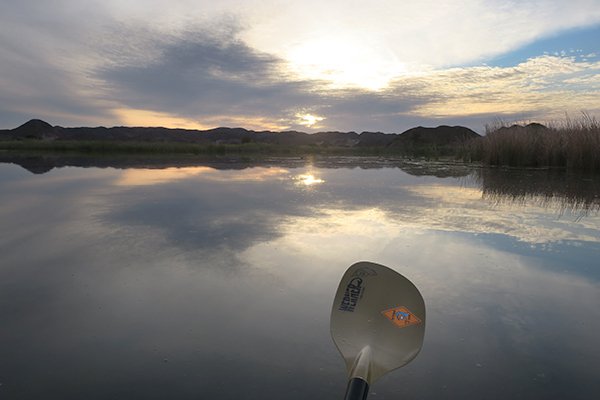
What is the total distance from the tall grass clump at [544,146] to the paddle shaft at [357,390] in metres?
9.20

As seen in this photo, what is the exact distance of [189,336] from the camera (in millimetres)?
1359

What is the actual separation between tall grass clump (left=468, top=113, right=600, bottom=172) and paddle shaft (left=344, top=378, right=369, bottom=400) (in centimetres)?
920

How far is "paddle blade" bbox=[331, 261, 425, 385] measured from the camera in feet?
3.96

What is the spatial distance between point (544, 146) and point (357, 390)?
10.4 metres

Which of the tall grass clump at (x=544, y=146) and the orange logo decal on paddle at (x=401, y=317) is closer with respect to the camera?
the orange logo decal on paddle at (x=401, y=317)

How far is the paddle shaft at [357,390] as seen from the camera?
967mm

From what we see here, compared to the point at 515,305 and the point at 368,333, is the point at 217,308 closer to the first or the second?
the point at 368,333

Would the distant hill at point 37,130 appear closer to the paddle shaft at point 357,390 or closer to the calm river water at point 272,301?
the calm river water at point 272,301

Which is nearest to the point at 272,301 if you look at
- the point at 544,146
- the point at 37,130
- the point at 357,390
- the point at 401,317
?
the point at 401,317

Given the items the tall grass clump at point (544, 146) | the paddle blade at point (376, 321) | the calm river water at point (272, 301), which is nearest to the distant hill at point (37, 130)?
the tall grass clump at point (544, 146)

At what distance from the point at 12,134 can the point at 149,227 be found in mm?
102140

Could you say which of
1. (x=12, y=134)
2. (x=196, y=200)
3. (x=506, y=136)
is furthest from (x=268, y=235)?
(x=12, y=134)

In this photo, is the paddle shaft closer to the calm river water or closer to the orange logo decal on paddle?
the calm river water

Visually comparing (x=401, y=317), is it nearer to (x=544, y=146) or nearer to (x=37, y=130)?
(x=544, y=146)
